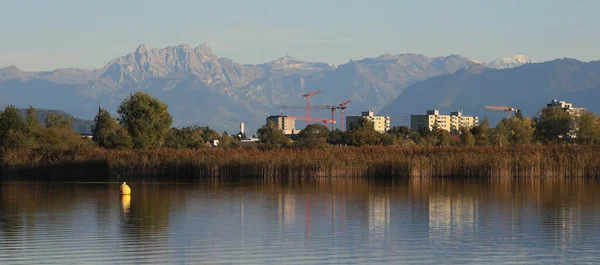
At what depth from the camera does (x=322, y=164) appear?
59969 millimetres

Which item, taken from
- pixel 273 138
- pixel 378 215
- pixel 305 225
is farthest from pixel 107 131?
pixel 305 225

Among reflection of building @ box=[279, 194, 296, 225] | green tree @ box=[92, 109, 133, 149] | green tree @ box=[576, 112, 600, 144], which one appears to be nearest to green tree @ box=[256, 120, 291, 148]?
green tree @ box=[92, 109, 133, 149]

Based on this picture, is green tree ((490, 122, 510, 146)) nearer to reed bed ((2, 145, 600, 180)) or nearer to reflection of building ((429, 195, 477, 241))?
reed bed ((2, 145, 600, 180))

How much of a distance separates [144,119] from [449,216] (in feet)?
193

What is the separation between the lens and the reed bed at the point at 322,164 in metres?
58.8

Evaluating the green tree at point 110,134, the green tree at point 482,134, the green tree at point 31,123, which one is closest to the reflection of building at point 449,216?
the green tree at point 31,123

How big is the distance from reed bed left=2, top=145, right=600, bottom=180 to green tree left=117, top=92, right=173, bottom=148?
2011 centimetres

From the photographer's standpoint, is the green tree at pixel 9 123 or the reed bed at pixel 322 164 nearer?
the reed bed at pixel 322 164

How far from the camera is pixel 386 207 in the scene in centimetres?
3850

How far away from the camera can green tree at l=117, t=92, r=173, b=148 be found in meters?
88.5

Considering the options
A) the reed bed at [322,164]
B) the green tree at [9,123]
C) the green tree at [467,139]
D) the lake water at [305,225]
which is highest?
the green tree at [9,123]

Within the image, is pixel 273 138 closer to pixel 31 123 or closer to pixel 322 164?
pixel 31 123

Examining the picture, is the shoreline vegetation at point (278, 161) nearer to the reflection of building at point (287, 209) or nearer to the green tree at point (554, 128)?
the reflection of building at point (287, 209)

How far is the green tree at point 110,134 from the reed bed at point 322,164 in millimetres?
14327
